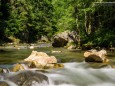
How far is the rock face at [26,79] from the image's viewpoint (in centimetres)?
1376

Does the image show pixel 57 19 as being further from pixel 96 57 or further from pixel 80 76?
pixel 80 76

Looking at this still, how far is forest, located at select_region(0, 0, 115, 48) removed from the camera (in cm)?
3412

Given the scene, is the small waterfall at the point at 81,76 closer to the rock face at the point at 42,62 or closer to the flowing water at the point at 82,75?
the flowing water at the point at 82,75

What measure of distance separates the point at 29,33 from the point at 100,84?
171 ft

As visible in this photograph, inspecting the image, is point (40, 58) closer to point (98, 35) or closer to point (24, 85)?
point (24, 85)

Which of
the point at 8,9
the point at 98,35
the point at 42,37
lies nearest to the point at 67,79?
the point at 98,35

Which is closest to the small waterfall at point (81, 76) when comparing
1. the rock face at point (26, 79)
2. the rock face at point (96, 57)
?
the rock face at point (26, 79)

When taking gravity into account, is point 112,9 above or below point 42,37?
above

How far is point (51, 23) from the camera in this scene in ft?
231

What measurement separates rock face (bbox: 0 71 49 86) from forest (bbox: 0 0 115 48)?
60.0ft

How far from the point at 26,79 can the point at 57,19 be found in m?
58.4

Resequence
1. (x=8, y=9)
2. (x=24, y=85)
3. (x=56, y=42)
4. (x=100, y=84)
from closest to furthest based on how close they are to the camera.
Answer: (x=24, y=85) → (x=100, y=84) → (x=56, y=42) → (x=8, y=9)

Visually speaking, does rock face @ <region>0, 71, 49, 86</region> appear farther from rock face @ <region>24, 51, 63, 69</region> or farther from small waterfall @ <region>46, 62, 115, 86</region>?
rock face @ <region>24, 51, 63, 69</region>

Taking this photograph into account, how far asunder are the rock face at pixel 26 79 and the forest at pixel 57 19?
60.0ft
